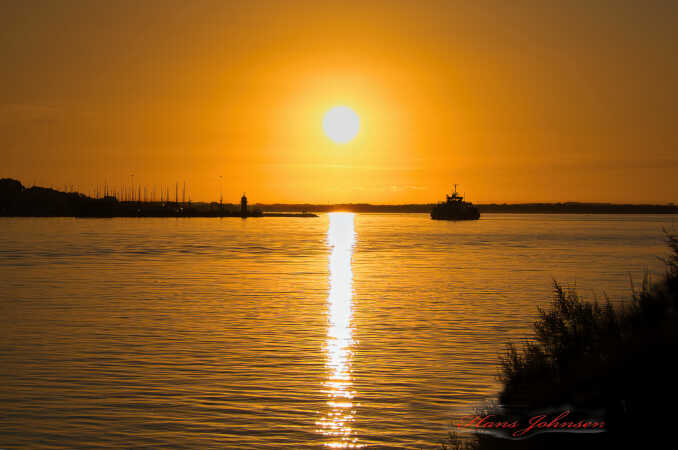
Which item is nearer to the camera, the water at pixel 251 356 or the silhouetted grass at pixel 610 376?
the silhouetted grass at pixel 610 376

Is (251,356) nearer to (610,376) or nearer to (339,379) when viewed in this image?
(339,379)

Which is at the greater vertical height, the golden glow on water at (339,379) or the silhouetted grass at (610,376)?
the silhouetted grass at (610,376)

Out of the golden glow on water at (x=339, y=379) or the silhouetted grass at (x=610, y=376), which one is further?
the golden glow on water at (x=339, y=379)

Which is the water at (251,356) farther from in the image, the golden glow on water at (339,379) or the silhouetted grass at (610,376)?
the silhouetted grass at (610,376)

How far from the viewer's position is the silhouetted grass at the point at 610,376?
300 inches

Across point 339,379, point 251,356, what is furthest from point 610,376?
point 251,356

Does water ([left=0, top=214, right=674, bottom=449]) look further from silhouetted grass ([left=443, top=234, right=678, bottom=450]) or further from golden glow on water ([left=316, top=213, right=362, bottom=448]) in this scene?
silhouetted grass ([left=443, top=234, right=678, bottom=450])

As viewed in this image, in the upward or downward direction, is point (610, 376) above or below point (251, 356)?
above

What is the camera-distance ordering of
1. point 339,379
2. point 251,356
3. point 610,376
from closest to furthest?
point 610,376
point 339,379
point 251,356

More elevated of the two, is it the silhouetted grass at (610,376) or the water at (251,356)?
the silhouetted grass at (610,376)

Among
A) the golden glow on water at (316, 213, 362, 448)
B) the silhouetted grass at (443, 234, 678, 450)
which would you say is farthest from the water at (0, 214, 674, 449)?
the silhouetted grass at (443, 234, 678, 450)

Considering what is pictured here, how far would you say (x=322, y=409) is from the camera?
13.2 m

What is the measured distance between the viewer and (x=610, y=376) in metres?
8.41

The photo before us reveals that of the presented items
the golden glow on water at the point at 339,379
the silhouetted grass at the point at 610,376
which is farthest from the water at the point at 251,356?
the silhouetted grass at the point at 610,376
